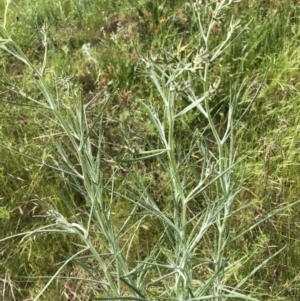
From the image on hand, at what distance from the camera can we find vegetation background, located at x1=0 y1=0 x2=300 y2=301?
2.00m

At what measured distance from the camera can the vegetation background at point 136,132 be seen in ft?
6.57

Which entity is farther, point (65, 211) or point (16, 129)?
point (16, 129)

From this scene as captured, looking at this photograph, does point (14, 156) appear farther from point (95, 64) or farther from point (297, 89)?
point (297, 89)

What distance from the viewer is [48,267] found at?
214 cm

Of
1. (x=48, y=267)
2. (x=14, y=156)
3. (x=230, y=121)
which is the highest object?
(x=230, y=121)

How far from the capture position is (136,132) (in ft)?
7.43

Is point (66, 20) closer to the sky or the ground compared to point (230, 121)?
closer to the ground

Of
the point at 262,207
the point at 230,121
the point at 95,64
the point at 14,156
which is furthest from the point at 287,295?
the point at 95,64

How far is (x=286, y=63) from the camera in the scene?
2.52m

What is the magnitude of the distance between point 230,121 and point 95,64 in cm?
184

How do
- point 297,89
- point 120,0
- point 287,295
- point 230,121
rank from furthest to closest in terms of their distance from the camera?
1. point 120,0
2. point 297,89
3. point 287,295
4. point 230,121

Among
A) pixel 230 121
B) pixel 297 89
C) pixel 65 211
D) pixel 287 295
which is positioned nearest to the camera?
pixel 230 121

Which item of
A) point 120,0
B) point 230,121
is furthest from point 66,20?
point 230,121

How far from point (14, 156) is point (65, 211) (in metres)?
0.38
